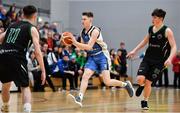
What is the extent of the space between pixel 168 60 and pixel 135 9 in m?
19.6

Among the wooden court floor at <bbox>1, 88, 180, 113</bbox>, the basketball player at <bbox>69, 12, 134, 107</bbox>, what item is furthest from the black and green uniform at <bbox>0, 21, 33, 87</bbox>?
the basketball player at <bbox>69, 12, 134, 107</bbox>

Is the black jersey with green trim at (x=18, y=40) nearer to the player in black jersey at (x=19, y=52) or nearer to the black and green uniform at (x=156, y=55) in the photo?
the player in black jersey at (x=19, y=52)

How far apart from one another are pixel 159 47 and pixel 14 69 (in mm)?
3276

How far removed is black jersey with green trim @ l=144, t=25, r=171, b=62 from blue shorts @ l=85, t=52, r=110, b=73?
1.22m

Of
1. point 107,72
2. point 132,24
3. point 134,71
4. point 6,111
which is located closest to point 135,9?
point 132,24

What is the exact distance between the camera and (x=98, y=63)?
9781 millimetres

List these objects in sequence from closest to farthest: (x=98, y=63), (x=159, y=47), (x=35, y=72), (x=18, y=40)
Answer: (x=18, y=40), (x=159, y=47), (x=98, y=63), (x=35, y=72)

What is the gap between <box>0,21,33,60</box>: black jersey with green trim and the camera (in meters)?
6.96

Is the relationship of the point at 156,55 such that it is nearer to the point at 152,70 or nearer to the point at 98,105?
the point at 152,70

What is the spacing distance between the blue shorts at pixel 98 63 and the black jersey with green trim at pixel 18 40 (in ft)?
9.48

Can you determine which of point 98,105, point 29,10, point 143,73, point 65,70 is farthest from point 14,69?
point 65,70

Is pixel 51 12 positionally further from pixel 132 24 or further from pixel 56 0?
pixel 132 24

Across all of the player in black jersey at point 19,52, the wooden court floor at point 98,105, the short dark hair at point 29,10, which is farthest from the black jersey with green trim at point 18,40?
the wooden court floor at point 98,105

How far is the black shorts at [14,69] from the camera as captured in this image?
6.92 m
